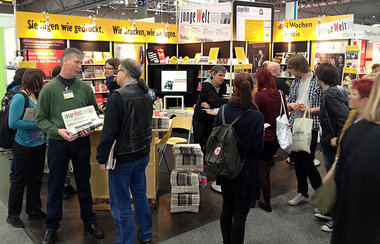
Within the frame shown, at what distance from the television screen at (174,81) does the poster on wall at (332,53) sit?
3277 mm

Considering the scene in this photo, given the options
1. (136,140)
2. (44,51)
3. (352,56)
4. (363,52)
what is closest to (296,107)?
(136,140)

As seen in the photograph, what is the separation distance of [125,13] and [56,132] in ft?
68.6

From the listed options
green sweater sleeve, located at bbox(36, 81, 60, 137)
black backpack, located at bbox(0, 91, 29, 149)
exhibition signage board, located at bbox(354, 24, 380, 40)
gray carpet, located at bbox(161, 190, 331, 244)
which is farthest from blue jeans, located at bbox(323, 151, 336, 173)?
exhibition signage board, located at bbox(354, 24, 380, 40)

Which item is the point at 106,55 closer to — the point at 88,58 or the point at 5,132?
the point at 88,58

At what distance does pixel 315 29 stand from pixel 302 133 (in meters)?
5.43

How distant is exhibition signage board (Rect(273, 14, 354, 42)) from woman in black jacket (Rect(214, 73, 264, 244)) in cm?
587

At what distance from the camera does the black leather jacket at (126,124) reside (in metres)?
2.51

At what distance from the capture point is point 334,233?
161 cm

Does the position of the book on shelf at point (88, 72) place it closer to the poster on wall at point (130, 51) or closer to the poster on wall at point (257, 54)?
the poster on wall at point (130, 51)

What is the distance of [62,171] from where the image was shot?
9.74 feet

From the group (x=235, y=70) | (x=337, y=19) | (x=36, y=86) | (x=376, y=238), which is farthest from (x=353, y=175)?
(x=337, y=19)

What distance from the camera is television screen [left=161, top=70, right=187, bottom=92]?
838cm

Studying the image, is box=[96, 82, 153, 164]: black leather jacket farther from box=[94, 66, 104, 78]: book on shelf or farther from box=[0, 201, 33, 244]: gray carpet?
box=[94, 66, 104, 78]: book on shelf

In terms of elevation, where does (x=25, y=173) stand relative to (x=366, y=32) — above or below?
below
